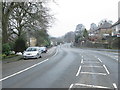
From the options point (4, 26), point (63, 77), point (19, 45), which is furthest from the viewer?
point (19, 45)

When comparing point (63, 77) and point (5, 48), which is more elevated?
point (5, 48)

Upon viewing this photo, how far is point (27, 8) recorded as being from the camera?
30.2 meters

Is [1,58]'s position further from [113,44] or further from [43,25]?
[113,44]

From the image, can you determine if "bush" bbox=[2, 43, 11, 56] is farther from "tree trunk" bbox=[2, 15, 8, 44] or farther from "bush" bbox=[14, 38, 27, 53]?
"bush" bbox=[14, 38, 27, 53]

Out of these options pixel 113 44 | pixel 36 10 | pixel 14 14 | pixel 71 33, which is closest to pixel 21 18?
pixel 14 14

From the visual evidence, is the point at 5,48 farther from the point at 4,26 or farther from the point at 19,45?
the point at 19,45

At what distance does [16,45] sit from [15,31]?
32.6ft

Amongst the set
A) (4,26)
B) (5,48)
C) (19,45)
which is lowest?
(5,48)

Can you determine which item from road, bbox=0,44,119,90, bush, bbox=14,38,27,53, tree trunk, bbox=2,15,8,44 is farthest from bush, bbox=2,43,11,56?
road, bbox=0,44,119,90

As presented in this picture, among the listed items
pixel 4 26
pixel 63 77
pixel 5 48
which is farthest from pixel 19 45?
pixel 63 77

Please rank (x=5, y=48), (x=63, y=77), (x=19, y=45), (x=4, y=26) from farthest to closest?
(x=19, y=45) < (x=4, y=26) < (x=5, y=48) < (x=63, y=77)

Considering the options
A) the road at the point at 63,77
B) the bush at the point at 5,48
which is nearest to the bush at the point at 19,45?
→ the bush at the point at 5,48

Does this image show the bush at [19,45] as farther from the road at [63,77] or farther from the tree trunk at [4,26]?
the road at [63,77]

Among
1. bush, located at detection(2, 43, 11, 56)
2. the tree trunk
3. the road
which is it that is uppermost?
the tree trunk
